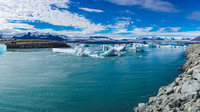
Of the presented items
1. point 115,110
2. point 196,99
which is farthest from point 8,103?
point 196,99

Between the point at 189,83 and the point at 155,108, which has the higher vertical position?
the point at 189,83

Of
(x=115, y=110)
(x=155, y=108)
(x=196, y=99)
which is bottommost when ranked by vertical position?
(x=115, y=110)

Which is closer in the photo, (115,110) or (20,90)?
(115,110)

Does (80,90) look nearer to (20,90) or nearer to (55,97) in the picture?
(55,97)

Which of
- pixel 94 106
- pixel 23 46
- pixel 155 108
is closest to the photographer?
pixel 155 108

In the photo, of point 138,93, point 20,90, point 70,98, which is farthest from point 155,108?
point 20,90

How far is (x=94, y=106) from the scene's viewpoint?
4.67 m

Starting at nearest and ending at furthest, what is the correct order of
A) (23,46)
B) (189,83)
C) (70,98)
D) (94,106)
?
(189,83) → (94,106) → (70,98) → (23,46)

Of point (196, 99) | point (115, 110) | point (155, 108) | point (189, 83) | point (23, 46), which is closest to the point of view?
point (196, 99)

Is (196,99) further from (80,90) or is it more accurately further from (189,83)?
(80,90)

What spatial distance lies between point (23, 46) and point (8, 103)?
36303 millimetres

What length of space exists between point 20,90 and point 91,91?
282 cm

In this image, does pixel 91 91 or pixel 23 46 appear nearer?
pixel 91 91

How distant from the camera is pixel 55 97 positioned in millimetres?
5363
